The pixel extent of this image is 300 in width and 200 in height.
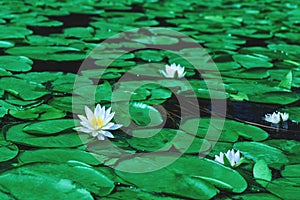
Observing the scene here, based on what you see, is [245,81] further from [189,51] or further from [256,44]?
[256,44]

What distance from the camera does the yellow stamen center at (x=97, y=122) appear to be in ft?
3.99

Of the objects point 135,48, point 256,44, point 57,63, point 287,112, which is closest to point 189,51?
point 135,48

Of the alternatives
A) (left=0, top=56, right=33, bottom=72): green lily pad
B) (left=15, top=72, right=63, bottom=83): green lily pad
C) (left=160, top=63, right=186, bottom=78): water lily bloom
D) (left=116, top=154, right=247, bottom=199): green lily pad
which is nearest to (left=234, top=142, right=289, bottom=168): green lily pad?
(left=116, top=154, right=247, bottom=199): green lily pad

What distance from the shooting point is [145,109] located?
4.72 ft

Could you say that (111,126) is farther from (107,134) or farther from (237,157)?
(237,157)

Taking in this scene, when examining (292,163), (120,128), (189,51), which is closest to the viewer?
(292,163)

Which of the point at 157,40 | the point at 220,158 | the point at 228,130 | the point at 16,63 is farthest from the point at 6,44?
the point at 220,158

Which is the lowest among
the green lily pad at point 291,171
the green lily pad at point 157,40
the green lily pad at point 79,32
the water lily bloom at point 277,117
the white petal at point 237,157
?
the green lily pad at point 291,171

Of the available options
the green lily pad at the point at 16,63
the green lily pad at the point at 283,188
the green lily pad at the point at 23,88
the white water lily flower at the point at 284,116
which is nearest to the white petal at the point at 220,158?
the green lily pad at the point at 283,188

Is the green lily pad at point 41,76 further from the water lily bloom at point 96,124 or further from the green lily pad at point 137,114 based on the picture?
the water lily bloom at point 96,124

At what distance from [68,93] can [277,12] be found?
2213mm

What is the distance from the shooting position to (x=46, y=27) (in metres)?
2.54

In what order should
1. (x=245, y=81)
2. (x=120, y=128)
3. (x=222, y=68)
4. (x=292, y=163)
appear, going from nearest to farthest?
1. (x=292, y=163)
2. (x=120, y=128)
3. (x=245, y=81)
4. (x=222, y=68)

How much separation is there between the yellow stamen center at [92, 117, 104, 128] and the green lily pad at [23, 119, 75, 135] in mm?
97
